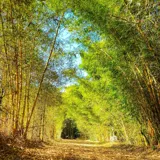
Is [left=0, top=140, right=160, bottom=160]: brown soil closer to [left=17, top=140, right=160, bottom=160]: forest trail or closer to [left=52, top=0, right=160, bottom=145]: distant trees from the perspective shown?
[left=17, top=140, right=160, bottom=160]: forest trail

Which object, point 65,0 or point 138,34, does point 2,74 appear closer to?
point 65,0

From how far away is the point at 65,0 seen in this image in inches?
196

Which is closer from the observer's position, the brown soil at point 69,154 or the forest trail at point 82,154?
the brown soil at point 69,154

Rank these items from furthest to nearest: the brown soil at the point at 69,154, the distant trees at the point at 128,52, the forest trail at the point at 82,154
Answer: the distant trees at the point at 128,52
the forest trail at the point at 82,154
the brown soil at the point at 69,154

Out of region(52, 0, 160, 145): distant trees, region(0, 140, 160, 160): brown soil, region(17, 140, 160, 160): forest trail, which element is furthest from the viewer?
region(52, 0, 160, 145): distant trees

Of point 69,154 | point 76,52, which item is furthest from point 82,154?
point 76,52

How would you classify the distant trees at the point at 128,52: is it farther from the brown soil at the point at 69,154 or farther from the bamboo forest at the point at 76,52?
the brown soil at the point at 69,154

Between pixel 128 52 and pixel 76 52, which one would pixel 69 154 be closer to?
pixel 128 52

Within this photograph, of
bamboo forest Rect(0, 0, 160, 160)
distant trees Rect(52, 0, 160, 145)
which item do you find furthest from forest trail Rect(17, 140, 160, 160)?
distant trees Rect(52, 0, 160, 145)

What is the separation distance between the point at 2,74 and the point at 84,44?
8.29 feet

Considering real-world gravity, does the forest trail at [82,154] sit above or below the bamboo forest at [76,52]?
below

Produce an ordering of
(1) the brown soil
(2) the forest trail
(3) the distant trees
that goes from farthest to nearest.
Result: (3) the distant trees, (2) the forest trail, (1) the brown soil

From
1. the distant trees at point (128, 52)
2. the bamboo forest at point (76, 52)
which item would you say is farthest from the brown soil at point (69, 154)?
the distant trees at point (128, 52)

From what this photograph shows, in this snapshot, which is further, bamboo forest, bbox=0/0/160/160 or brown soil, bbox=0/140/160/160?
bamboo forest, bbox=0/0/160/160
